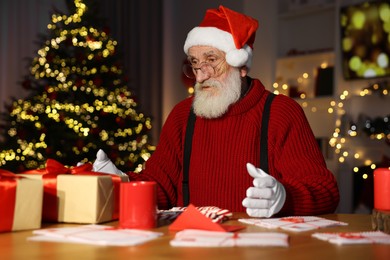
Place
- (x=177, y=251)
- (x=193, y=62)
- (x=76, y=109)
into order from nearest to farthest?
(x=177, y=251), (x=193, y=62), (x=76, y=109)

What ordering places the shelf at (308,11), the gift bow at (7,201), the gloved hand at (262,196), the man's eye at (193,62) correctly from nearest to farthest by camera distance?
the gift bow at (7,201)
the gloved hand at (262,196)
the man's eye at (193,62)
the shelf at (308,11)

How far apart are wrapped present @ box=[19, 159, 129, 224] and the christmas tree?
9.58ft

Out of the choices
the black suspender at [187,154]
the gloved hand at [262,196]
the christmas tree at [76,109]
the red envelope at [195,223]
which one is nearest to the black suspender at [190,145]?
the black suspender at [187,154]

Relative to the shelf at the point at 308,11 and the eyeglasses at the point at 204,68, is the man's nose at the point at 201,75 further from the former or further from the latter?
the shelf at the point at 308,11

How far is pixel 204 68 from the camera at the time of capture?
7.52ft

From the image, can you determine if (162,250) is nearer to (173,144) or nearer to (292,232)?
(292,232)

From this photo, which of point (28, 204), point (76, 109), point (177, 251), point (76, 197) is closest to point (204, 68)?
point (76, 197)

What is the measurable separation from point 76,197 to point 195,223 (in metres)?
0.31

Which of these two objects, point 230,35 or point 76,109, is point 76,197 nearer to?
point 230,35

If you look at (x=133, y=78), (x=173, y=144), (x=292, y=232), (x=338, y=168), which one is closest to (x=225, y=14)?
(x=173, y=144)

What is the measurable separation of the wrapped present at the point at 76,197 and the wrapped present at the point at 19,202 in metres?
0.09

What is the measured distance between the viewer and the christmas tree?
14.4 feet

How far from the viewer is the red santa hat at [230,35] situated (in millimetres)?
2285

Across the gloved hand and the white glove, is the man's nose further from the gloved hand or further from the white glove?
the gloved hand
